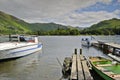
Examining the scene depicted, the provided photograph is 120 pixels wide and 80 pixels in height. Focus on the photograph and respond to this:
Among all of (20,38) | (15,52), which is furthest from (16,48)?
(20,38)

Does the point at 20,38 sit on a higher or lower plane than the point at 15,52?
higher

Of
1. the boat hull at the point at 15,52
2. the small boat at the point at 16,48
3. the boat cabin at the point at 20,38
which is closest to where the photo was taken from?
the boat hull at the point at 15,52

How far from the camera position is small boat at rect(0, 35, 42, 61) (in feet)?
113

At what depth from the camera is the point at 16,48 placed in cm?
3706

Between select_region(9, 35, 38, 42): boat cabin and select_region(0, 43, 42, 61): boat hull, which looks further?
select_region(9, 35, 38, 42): boat cabin

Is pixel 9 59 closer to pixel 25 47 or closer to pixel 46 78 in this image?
pixel 25 47

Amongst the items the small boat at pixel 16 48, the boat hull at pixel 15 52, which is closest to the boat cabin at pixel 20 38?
the small boat at pixel 16 48

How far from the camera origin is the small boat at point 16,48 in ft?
113

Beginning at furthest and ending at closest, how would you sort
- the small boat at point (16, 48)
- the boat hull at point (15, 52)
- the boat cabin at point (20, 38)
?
the boat cabin at point (20, 38) < the small boat at point (16, 48) < the boat hull at point (15, 52)

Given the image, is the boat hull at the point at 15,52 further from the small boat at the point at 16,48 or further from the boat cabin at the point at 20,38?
the boat cabin at the point at 20,38

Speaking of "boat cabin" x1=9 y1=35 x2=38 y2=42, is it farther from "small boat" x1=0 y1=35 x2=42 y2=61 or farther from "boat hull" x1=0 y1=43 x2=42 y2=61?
"boat hull" x1=0 y1=43 x2=42 y2=61

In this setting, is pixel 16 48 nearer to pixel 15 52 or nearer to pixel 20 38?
pixel 15 52

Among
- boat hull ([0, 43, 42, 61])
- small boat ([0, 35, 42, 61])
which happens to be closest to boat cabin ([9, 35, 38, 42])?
small boat ([0, 35, 42, 61])

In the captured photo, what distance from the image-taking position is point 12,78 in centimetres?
2459
